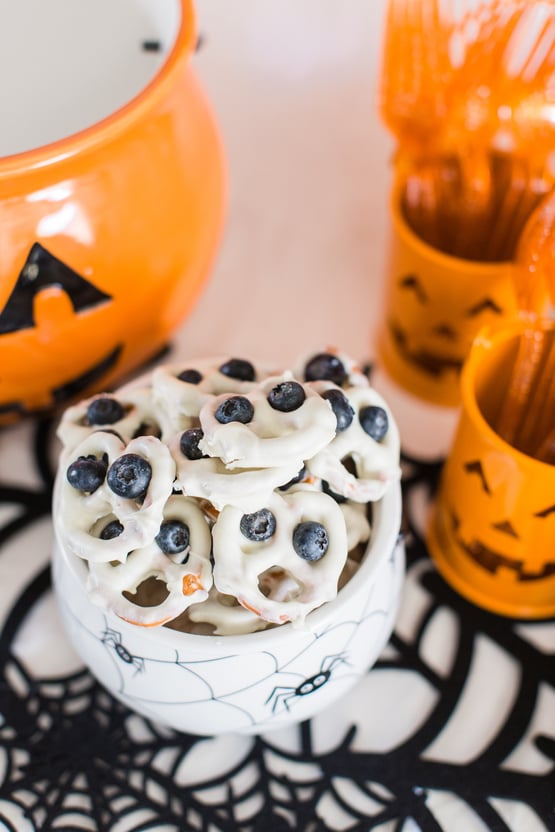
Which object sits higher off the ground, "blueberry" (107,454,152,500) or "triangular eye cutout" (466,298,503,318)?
"triangular eye cutout" (466,298,503,318)

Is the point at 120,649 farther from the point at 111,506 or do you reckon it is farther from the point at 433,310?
the point at 433,310

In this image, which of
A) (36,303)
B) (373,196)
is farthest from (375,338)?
(36,303)

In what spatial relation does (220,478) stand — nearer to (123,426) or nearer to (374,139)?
(123,426)

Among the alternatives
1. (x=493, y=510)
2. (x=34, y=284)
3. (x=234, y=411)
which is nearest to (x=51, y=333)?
(x=34, y=284)

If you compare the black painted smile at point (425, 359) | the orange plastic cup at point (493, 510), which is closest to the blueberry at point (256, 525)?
the orange plastic cup at point (493, 510)

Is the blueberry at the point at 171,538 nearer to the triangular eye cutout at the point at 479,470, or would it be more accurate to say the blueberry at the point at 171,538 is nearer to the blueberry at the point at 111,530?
the blueberry at the point at 111,530

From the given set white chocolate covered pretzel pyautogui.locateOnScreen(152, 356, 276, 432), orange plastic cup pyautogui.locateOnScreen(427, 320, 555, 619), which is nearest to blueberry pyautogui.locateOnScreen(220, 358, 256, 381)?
white chocolate covered pretzel pyautogui.locateOnScreen(152, 356, 276, 432)

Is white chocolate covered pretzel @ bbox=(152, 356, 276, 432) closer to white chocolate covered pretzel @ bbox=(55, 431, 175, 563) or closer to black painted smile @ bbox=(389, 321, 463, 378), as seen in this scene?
white chocolate covered pretzel @ bbox=(55, 431, 175, 563)
